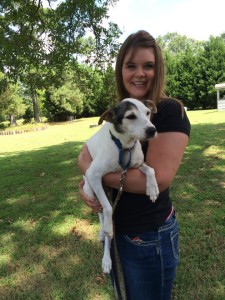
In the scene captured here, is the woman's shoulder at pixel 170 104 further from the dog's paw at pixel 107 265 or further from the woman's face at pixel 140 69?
the dog's paw at pixel 107 265

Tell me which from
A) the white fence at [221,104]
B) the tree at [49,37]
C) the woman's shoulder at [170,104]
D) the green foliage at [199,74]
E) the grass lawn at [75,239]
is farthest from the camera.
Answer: the green foliage at [199,74]

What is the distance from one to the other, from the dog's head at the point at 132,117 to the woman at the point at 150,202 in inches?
2.4

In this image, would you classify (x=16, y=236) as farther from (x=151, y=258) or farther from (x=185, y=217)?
(x=151, y=258)

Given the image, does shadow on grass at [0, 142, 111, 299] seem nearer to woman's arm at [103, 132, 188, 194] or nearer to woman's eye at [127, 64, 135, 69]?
woman's arm at [103, 132, 188, 194]

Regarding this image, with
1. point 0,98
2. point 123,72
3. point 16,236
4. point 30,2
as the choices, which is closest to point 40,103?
point 0,98

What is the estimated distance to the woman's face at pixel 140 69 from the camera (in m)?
2.11

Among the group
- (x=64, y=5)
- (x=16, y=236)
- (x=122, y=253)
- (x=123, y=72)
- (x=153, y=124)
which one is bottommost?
(x=16, y=236)

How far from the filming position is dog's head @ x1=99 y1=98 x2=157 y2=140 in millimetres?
2057

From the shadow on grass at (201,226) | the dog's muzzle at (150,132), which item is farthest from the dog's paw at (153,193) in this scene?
the shadow on grass at (201,226)

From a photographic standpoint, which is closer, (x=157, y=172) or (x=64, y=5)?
(x=157, y=172)

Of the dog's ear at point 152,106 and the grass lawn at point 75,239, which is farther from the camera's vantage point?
the grass lawn at point 75,239

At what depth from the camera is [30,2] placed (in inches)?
345

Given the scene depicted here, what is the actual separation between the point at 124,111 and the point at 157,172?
1.75 feet

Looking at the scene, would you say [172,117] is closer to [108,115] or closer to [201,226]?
[108,115]
